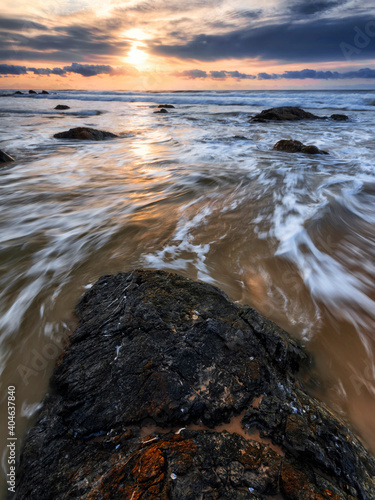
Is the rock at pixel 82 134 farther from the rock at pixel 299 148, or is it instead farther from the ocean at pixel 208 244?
the rock at pixel 299 148

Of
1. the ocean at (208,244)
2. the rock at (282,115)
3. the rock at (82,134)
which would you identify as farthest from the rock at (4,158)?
the rock at (282,115)

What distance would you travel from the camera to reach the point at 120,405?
1.49 meters

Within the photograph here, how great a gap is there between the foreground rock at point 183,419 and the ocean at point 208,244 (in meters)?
0.40

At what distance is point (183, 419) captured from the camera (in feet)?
4.71

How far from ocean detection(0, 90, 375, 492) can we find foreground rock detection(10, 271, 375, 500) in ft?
1.32

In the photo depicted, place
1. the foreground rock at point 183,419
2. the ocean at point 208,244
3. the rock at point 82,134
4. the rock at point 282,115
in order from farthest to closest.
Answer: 1. the rock at point 282,115
2. the rock at point 82,134
3. the ocean at point 208,244
4. the foreground rock at point 183,419

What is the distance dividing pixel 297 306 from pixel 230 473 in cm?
192

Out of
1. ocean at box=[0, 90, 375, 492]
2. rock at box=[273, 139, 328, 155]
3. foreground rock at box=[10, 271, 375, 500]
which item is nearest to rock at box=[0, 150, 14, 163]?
ocean at box=[0, 90, 375, 492]

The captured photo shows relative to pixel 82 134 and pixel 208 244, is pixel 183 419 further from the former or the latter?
pixel 82 134

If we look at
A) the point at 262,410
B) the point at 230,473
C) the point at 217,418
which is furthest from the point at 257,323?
the point at 230,473

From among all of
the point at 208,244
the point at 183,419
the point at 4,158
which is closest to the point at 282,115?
the point at 4,158

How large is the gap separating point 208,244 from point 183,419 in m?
2.69

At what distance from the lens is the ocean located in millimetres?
2217

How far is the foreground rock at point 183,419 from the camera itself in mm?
1179
